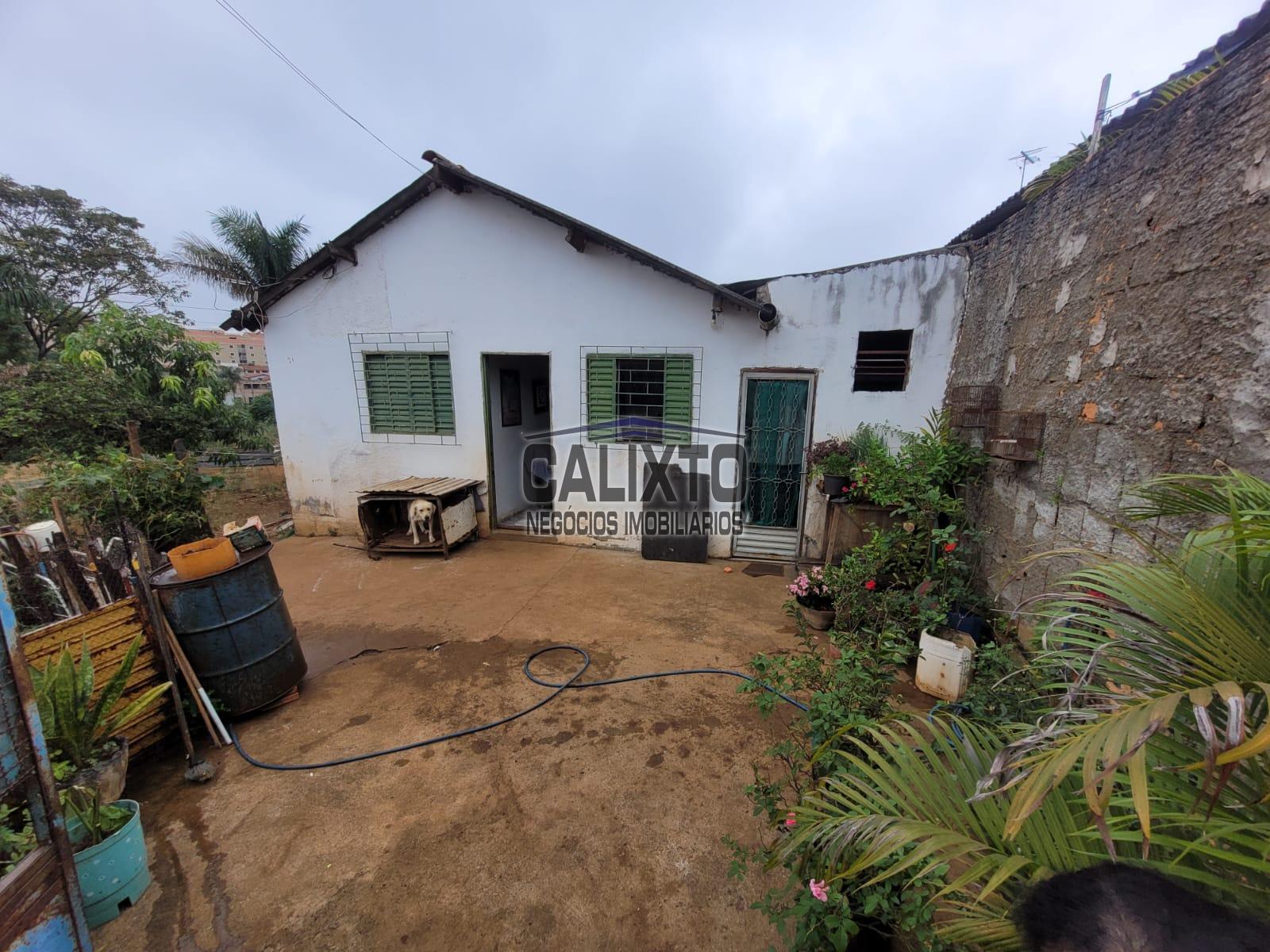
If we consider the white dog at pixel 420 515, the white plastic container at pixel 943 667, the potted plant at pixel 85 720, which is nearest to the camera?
the potted plant at pixel 85 720

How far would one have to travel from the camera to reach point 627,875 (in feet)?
5.69

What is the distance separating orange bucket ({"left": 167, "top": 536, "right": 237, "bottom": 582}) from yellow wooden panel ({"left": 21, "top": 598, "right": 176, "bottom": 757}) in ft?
0.78

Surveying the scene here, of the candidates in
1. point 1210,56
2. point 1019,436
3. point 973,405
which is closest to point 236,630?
point 1019,436

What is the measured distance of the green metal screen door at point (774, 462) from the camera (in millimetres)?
4711

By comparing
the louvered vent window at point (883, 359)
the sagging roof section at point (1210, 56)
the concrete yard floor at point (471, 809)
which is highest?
the sagging roof section at point (1210, 56)

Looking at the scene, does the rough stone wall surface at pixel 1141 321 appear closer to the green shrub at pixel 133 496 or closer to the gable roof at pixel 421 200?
the gable roof at pixel 421 200

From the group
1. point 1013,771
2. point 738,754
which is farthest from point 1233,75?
point 738,754

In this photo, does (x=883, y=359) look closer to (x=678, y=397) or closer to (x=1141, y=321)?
(x=678, y=397)

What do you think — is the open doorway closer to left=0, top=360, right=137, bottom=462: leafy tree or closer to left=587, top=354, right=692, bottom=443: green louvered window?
left=587, top=354, right=692, bottom=443: green louvered window

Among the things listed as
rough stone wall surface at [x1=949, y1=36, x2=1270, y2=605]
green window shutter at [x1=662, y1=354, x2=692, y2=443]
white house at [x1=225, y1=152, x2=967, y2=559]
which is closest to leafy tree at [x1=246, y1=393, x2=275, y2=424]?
white house at [x1=225, y1=152, x2=967, y2=559]

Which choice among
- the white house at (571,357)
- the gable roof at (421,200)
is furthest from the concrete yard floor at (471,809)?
the gable roof at (421,200)

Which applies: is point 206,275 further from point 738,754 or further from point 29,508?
point 738,754

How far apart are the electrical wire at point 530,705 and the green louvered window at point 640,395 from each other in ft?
8.35

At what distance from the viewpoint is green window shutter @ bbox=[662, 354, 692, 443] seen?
15.8 ft
